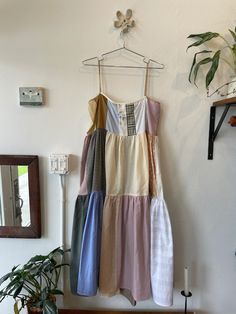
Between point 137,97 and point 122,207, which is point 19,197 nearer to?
point 122,207

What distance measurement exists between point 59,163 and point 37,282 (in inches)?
24.5

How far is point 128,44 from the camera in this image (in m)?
1.25

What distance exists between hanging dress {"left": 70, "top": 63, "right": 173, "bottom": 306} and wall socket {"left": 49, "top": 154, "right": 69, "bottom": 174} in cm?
11

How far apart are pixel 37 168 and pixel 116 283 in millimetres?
716

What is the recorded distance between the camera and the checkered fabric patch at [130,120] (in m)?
1.25

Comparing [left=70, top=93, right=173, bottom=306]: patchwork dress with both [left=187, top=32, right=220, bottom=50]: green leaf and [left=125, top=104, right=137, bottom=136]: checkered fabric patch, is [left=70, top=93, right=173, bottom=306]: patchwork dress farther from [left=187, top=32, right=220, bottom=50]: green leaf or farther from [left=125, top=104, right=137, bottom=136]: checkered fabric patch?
[left=187, top=32, right=220, bottom=50]: green leaf

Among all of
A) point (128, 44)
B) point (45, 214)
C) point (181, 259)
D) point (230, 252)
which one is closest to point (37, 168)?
point (45, 214)

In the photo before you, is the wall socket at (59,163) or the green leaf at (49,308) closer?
the green leaf at (49,308)

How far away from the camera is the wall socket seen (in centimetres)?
130

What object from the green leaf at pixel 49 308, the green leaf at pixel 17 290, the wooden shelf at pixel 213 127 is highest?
the wooden shelf at pixel 213 127

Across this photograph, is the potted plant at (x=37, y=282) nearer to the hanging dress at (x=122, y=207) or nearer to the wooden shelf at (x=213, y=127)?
the hanging dress at (x=122, y=207)

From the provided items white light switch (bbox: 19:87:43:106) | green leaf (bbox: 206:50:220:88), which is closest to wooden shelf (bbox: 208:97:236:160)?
green leaf (bbox: 206:50:220:88)

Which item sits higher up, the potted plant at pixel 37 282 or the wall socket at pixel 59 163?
the wall socket at pixel 59 163

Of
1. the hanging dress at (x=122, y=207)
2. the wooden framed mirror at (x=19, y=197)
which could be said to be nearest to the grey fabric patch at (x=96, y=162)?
the hanging dress at (x=122, y=207)
